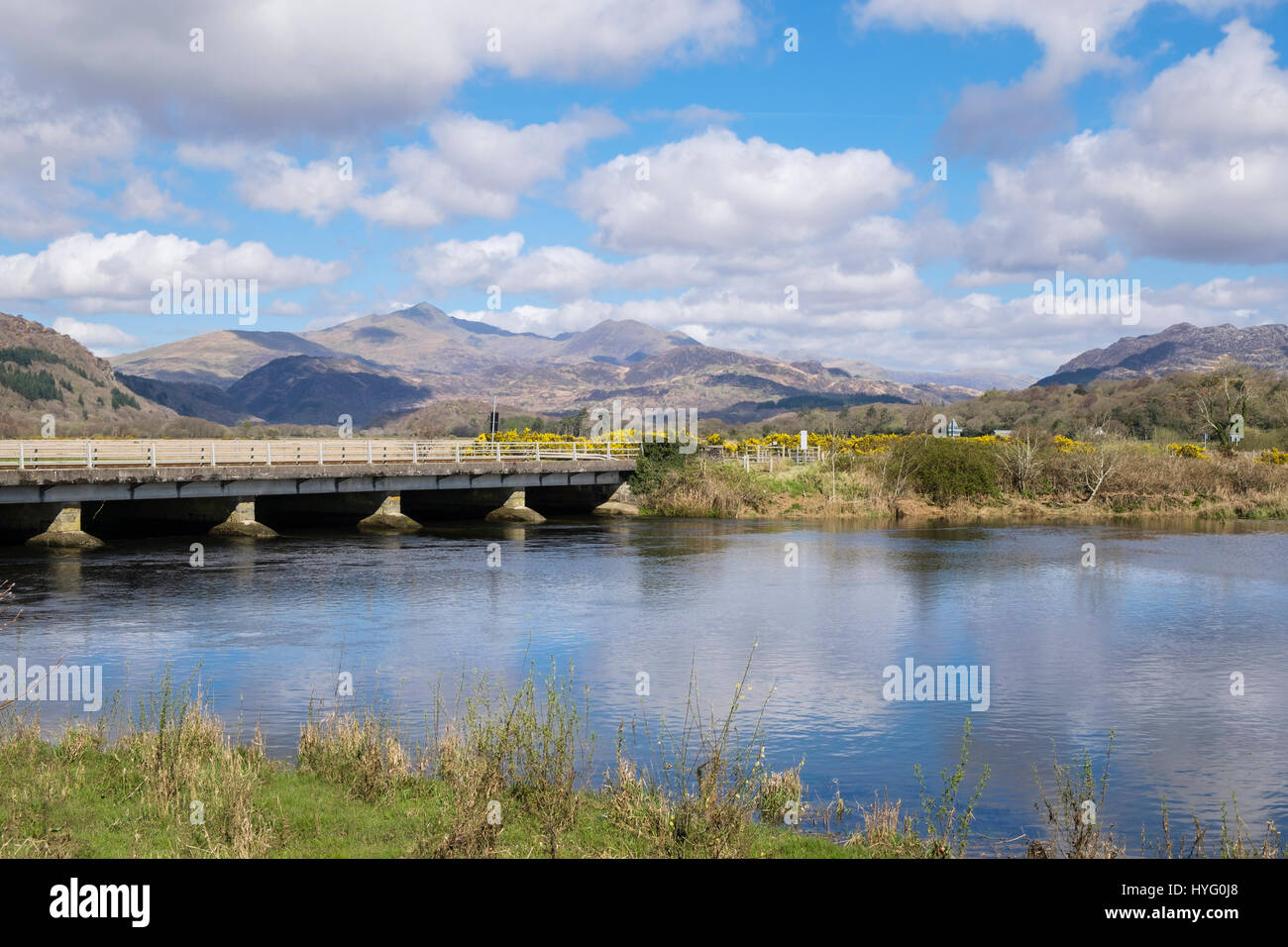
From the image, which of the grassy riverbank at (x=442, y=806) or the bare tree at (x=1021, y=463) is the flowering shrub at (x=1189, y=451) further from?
the grassy riverbank at (x=442, y=806)

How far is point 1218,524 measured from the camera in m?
57.4

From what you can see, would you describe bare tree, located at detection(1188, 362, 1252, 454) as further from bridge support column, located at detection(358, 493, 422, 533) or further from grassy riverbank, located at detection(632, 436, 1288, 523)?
bridge support column, located at detection(358, 493, 422, 533)

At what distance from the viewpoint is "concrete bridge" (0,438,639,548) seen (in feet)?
140

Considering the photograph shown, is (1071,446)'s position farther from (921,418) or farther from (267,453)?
(921,418)

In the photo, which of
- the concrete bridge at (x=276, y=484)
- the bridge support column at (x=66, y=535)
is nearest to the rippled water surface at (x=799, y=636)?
the bridge support column at (x=66, y=535)

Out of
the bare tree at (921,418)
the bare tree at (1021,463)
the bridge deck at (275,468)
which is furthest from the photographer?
the bare tree at (921,418)

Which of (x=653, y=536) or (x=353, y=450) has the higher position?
(x=353, y=450)

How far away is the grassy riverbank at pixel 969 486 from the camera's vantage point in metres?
61.6

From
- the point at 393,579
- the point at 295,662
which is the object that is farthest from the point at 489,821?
the point at 393,579

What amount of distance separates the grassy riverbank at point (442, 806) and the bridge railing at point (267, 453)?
31.3m

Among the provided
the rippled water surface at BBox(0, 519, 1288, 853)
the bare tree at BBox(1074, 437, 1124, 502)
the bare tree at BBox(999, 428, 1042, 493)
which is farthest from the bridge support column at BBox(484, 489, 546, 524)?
the bare tree at BBox(1074, 437, 1124, 502)

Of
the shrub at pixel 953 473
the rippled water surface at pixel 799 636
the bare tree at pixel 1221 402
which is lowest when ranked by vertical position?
the rippled water surface at pixel 799 636

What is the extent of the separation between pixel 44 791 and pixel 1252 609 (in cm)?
2996

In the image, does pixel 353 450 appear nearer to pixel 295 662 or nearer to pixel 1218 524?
pixel 295 662
